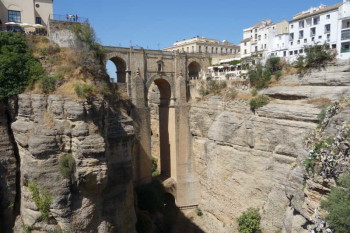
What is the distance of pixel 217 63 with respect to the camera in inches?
1220

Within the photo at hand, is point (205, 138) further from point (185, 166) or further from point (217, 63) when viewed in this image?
point (217, 63)

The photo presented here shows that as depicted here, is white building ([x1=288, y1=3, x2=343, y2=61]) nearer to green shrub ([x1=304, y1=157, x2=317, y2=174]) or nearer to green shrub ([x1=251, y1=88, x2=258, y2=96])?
green shrub ([x1=251, y1=88, x2=258, y2=96])

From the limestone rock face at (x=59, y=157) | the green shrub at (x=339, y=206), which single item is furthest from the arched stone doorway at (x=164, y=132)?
the green shrub at (x=339, y=206)

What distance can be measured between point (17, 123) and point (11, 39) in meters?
3.97

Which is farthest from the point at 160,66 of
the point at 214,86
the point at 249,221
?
the point at 249,221

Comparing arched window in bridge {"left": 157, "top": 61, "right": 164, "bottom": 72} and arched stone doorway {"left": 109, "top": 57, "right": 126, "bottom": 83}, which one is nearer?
arched stone doorway {"left": 109, "top": 57, "right": 126, "bottom": 83}

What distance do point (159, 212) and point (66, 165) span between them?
1448 centimetres

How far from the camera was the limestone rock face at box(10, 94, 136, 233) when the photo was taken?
11445 millimetres

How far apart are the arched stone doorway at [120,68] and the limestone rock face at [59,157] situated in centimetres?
1189

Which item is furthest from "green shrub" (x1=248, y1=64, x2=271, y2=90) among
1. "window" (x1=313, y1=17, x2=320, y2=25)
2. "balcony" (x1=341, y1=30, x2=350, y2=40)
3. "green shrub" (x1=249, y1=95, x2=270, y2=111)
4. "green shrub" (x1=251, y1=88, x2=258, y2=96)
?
"window" (x1=313, y1=17, x2=320, y2=25)

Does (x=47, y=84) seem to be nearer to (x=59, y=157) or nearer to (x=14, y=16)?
(x=59, y=157)

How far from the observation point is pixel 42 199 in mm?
11492

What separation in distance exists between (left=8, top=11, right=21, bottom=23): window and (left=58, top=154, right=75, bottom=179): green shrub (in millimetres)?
11512

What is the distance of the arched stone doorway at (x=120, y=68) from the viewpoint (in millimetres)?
23859
